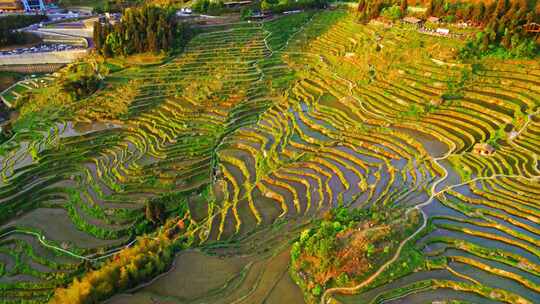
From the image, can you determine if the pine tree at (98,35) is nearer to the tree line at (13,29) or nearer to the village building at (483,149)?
the tree line at (13,29)

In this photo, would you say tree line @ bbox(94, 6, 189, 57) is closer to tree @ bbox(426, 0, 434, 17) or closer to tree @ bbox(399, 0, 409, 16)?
tree @ bbox(399, 0, 409, 16)

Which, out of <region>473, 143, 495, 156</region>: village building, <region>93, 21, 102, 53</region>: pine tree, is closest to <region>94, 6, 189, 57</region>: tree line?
<region>93, 21, 102, 53</region>: pine tree

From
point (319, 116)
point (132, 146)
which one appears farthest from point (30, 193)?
point (319, 116)

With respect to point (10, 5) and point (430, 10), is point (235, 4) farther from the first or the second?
point (10, 5)

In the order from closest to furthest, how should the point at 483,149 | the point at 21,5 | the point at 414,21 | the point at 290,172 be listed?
the point at 483,149 < the point at 290,172 < the point at 414,21 < the point at 21,5

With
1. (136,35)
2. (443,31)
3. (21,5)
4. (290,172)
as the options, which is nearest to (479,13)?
(443,31)

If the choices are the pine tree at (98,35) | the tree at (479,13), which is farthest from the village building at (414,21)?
the pine tree at (98,35)

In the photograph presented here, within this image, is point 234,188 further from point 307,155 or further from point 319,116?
point 319,116
